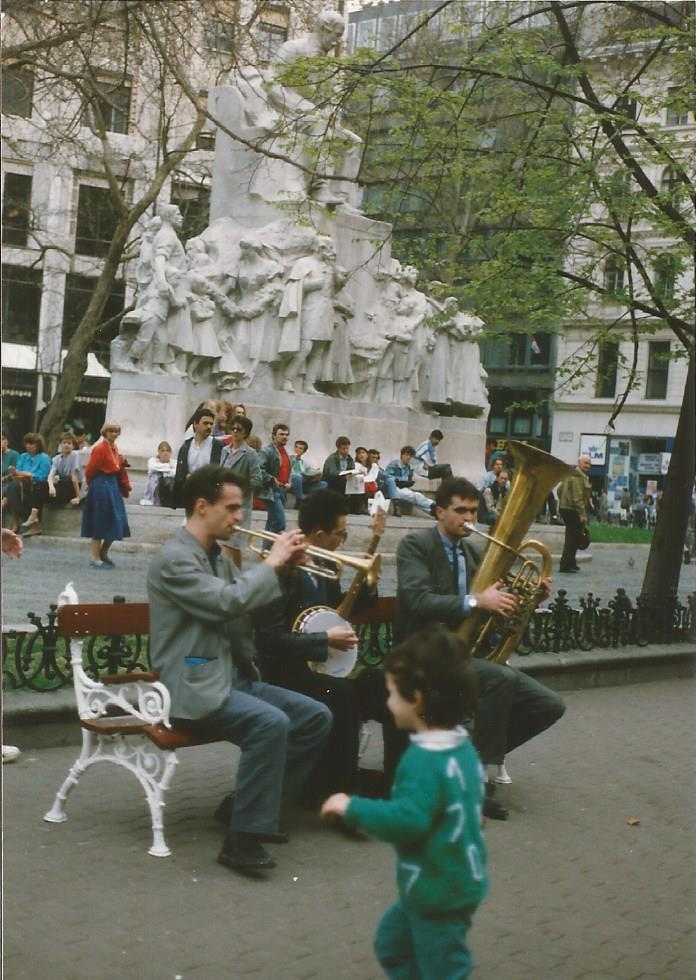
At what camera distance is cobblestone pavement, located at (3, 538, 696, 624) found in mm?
12062

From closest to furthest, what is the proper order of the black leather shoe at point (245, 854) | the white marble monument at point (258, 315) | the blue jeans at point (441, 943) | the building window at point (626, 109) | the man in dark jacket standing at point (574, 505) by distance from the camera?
the blue jeans at point (441, 943) → the black leather shoe at point (245, 854) → the building window at point (626, 109) → the man in dark jacket standing at point (574, 505) → the white marble monument at point (258, 315)

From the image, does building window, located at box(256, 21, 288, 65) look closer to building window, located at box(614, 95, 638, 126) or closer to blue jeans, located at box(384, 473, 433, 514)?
building window, located at box(614, 95, 638, 126)

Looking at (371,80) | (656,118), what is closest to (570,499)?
(656,118)

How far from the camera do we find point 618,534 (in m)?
16.9

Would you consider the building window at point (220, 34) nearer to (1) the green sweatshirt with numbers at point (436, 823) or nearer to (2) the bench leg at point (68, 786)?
(2) the bench leg at point (68, 786)

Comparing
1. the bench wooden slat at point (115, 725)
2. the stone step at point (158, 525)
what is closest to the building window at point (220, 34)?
the stone step at point (158, 525)

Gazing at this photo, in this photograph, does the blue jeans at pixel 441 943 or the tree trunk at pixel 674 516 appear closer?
the blue jeans at pixel 441 943

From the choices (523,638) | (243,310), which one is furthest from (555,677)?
(243,310)

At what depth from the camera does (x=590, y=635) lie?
11797mm

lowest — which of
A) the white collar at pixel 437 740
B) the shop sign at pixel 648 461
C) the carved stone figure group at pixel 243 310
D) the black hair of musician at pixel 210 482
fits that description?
the white collar at pixel 437 740

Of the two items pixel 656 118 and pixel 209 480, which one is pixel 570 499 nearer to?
pixel 656 118

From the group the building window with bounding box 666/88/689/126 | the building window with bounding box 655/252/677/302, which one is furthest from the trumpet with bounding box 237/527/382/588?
the building window with bounding box 655/252/677/302

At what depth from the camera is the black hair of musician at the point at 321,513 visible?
621cm

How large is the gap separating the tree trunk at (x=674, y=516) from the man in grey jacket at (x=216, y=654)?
6.36 metres
